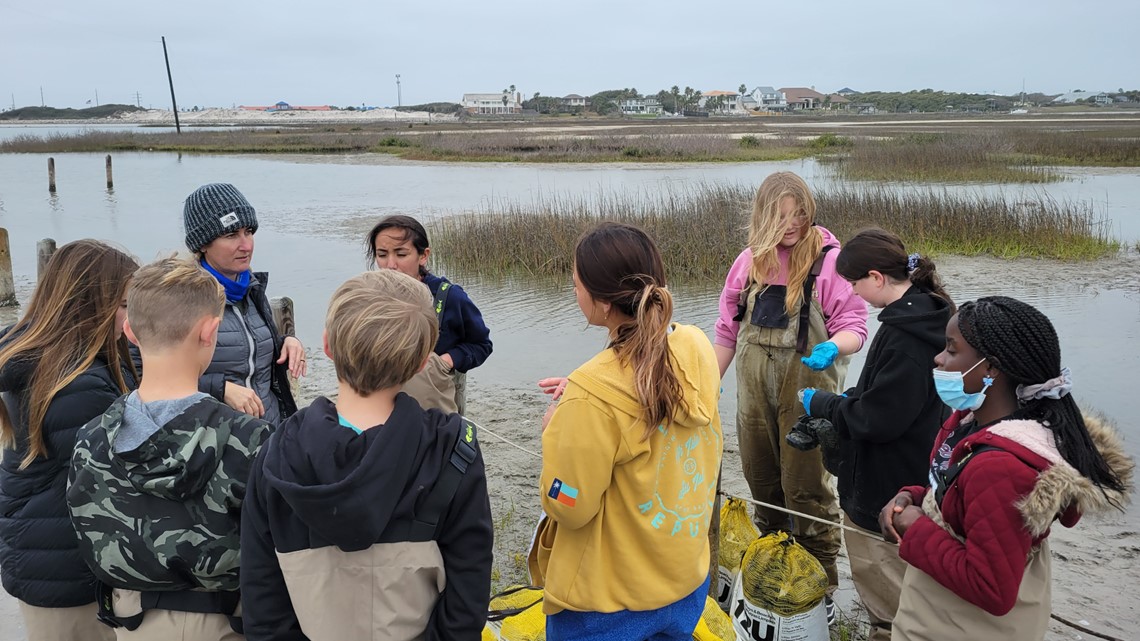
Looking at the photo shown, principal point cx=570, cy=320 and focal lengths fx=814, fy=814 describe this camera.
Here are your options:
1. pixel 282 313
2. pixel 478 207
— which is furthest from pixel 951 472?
pixel 478 207

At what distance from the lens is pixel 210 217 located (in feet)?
9.82

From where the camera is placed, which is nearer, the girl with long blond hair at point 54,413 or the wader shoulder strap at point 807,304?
the girl with long blond hair at point 54,413

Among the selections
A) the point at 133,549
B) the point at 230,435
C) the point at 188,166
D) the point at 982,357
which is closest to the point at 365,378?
the point at 230,435

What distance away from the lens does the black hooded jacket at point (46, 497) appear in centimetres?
224

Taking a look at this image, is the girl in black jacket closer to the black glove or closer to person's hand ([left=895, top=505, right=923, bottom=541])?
the black glove

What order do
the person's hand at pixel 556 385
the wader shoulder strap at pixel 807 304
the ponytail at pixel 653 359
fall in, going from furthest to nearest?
the wader shoulder strap at pixel 807 304
the person's hand at pixel 556 385
the ponytail at pixel 653 359

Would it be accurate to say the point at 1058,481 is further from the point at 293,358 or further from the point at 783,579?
the point at 293,358

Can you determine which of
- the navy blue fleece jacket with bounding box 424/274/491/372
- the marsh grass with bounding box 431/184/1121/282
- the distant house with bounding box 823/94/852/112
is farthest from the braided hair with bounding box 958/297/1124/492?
the distant house with bounding box 823/94/852/112

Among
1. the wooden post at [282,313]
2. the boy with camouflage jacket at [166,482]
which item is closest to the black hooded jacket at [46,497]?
the boy with camouflage jacket at [166,482]

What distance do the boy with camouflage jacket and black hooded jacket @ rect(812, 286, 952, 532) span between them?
195cm

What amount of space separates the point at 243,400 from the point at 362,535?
3.39 feet

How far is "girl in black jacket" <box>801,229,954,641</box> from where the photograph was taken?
274 cm

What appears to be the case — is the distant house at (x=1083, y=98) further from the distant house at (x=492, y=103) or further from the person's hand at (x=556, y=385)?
the person's hand at (x=556, y=385)

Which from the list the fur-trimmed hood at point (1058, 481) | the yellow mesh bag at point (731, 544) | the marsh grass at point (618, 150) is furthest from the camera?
the marsh grass at point (618, 150)
